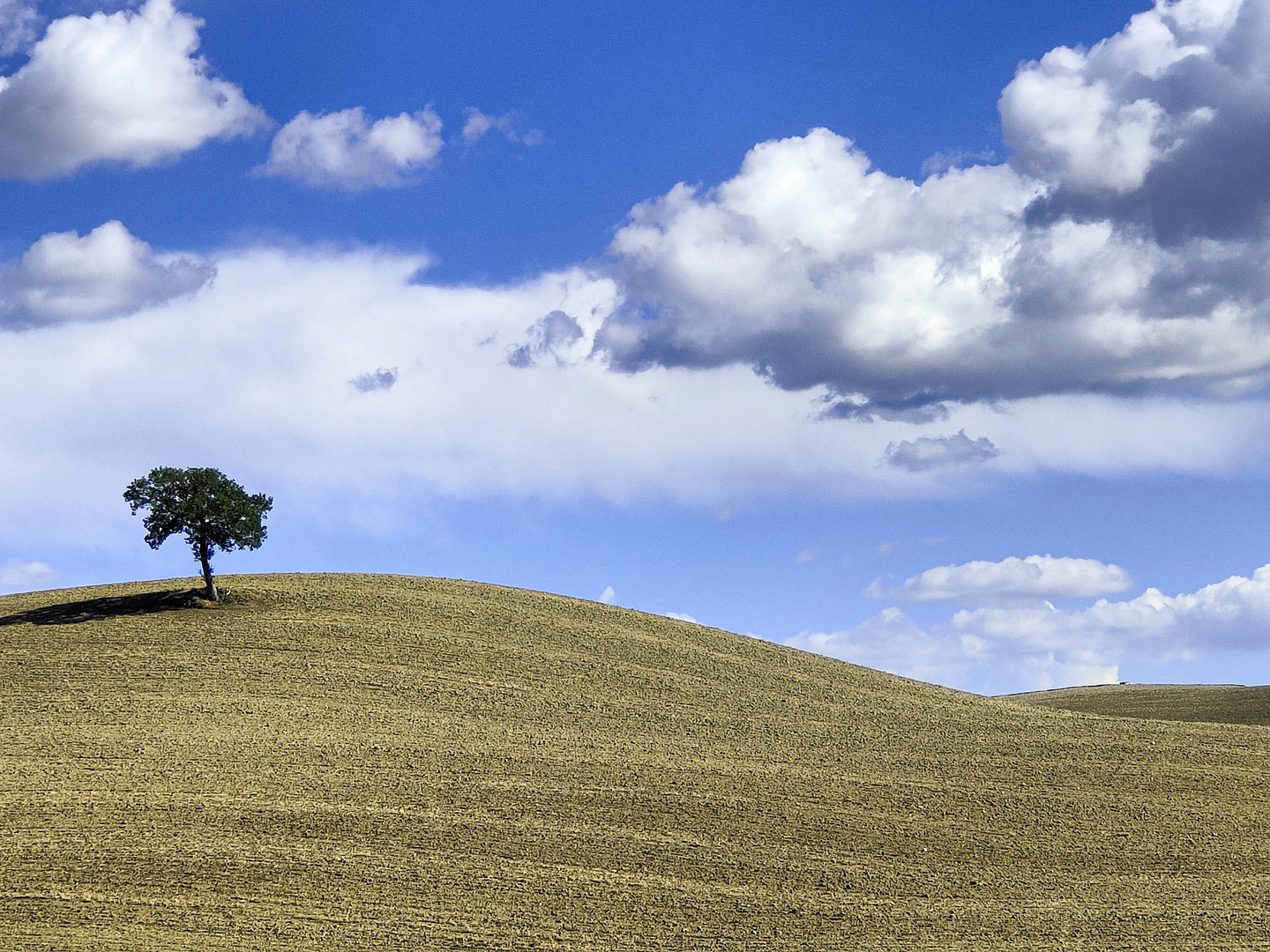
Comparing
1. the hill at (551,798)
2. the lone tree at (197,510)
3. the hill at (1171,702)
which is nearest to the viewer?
the hill at (551,798)

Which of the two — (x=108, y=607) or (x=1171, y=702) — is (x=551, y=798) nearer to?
Result: (x=108, y=607)

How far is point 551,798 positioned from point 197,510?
21.3m

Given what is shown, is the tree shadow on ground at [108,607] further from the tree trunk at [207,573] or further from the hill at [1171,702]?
the hill at [1171,702]

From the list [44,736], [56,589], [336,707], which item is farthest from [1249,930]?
[56,589]

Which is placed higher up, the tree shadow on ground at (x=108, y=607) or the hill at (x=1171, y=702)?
the tree shadow on ground at (x=108, y=607)

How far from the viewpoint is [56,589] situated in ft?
173

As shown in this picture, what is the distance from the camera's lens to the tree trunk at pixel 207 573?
150 ft

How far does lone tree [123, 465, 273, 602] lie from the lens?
148 ft

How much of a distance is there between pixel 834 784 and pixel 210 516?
26365mm

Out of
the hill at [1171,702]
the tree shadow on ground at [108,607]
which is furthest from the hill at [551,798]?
the hill at [1171,702]

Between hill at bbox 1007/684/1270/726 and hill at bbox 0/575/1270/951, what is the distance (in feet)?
41.1

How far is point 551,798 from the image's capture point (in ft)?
104

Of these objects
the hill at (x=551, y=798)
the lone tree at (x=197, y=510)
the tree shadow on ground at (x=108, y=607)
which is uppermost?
the lone tree at (x=197, y=510)

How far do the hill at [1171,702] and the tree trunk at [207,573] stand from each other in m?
38.3
